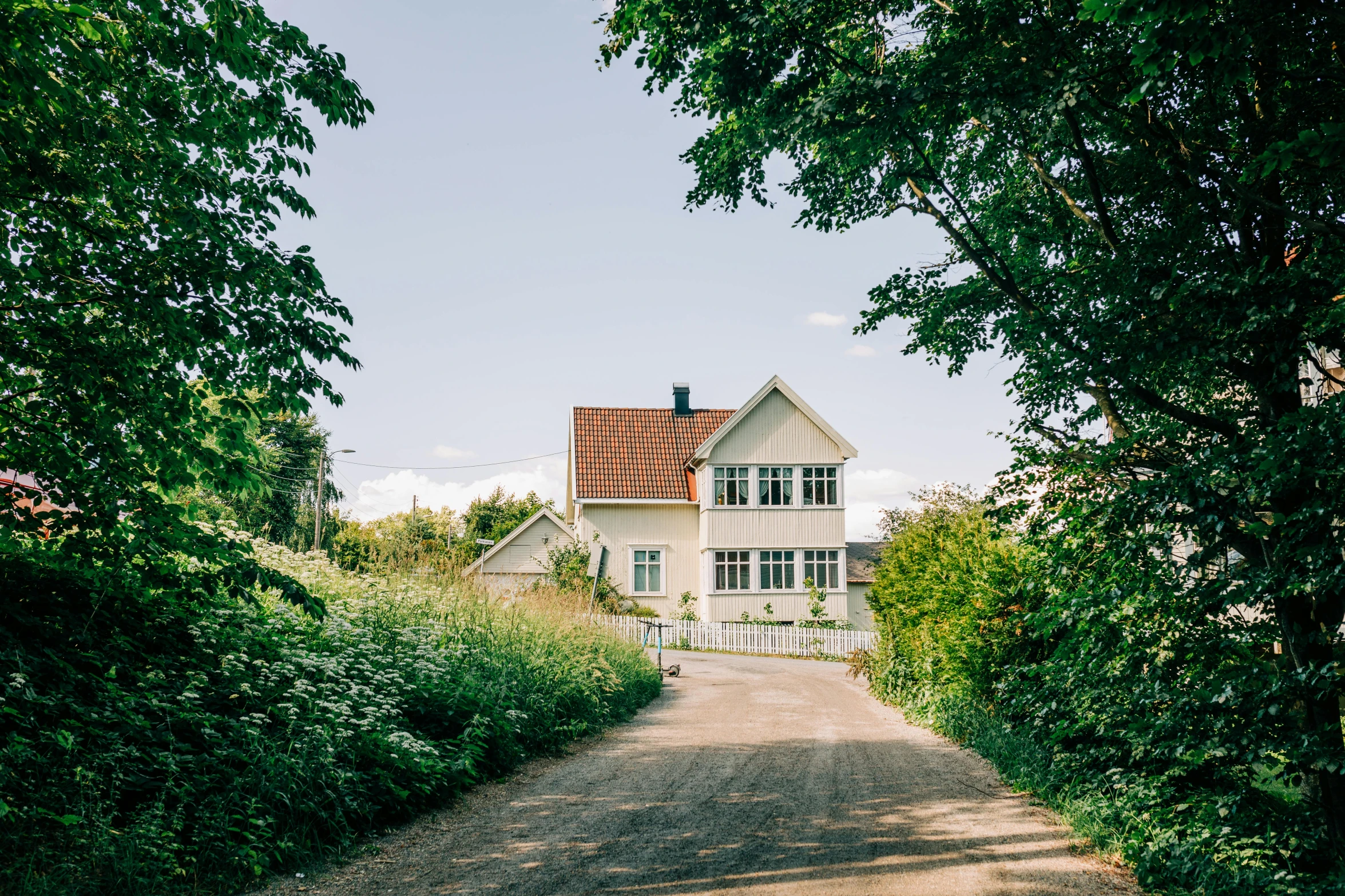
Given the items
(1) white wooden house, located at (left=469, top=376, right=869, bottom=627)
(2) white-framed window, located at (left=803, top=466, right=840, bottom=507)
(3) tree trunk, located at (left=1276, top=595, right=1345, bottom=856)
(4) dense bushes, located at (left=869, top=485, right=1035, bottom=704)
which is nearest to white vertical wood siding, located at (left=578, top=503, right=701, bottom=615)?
(1) white wooden house, located at (left=469, top=376, right=869, bottom=627)

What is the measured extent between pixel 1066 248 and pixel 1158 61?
454 centimetres

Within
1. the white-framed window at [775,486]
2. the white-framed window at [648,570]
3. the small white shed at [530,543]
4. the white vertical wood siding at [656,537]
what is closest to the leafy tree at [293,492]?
the small white shed at [530,543]

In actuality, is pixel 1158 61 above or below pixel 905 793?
above

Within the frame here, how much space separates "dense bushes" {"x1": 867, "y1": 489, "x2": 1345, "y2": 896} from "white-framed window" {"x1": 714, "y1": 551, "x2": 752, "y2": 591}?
76.9 ft

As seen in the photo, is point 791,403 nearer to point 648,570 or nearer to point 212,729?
point 648,570

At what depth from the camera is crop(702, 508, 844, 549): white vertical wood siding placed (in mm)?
32781

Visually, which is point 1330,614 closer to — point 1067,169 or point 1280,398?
point 1280,398


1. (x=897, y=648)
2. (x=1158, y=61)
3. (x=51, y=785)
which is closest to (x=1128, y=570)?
(x=1158, y=61)

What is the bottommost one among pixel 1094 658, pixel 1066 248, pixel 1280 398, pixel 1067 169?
pixel 1094 658

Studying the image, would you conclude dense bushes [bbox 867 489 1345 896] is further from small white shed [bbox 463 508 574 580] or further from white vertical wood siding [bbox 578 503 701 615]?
small white shed [bbox 463 508 574 580]

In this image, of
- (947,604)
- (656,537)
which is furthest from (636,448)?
(947,604)

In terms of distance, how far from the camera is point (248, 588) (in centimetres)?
659

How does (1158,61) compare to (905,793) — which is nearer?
(1158,61)

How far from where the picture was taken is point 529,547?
117 ft
